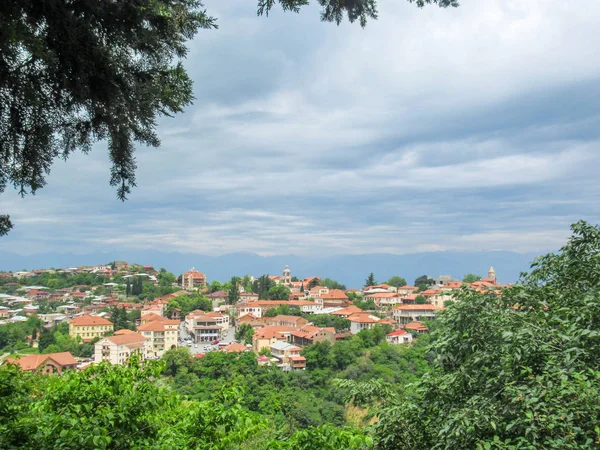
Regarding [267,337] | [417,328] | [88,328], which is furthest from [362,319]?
[88,328]

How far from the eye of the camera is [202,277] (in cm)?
7875

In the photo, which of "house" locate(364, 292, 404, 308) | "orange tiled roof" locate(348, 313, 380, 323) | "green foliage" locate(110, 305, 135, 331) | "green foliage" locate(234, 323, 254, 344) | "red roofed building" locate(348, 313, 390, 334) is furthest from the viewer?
"house" locate(364, 292, 404, 308)

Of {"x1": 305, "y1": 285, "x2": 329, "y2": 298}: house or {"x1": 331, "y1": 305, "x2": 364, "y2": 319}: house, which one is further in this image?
{"x1": 305, "y1": 285, "x2": 329, "y2": 298}: house

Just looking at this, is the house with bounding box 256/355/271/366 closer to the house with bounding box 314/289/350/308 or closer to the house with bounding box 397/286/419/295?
the house with bounding box 314/289/350/308

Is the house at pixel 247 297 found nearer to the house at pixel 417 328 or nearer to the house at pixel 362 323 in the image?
the house at pixel 362 323

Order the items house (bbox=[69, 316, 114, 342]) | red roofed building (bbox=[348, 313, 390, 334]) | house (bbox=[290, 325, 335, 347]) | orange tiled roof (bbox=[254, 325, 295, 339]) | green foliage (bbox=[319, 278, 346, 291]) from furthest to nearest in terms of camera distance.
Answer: green foliage (bbox=[319, 278, 346, 291])
red roofed building (bbox=[348, 313, 390, 334])
house (bbox=[69, 316, 114, 342])
orange tiled roof (bbox=[254, 325, 295, 339])
house (bbox=[290, 325, 335, 347])

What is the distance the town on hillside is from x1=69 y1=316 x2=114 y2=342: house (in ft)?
0.31

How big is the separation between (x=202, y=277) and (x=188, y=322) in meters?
28.8

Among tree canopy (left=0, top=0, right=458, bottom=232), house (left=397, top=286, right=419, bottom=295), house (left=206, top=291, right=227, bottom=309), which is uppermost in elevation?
tree canopy (left=0, top=0, right=458, bottom=232)

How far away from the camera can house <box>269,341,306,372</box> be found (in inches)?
1336

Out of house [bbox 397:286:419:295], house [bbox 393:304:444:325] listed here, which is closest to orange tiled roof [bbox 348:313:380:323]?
house [bbox 393:304:444:325]

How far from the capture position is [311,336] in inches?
1548

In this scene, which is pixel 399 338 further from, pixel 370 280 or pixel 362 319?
pixel 370 280

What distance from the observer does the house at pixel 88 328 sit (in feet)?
137
